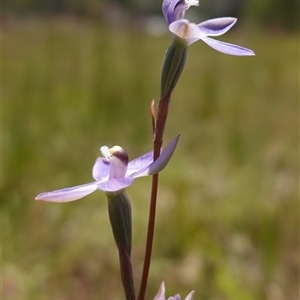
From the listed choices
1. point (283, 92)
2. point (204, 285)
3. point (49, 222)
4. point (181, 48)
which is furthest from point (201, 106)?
point (181, 48)

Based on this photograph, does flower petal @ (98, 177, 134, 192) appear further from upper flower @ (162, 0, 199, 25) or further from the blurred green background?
the blurred green background

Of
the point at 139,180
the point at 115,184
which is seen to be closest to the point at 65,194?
the point at 115,184

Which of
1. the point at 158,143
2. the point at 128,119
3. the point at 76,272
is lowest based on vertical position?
the point at 76,272

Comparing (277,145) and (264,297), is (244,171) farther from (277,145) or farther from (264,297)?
(264,297)

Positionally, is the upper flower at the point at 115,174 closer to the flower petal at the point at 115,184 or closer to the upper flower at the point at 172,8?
the flower petal at the point at 115,184

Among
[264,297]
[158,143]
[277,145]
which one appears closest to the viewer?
[158,143]

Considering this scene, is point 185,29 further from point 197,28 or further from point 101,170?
point 101,170
